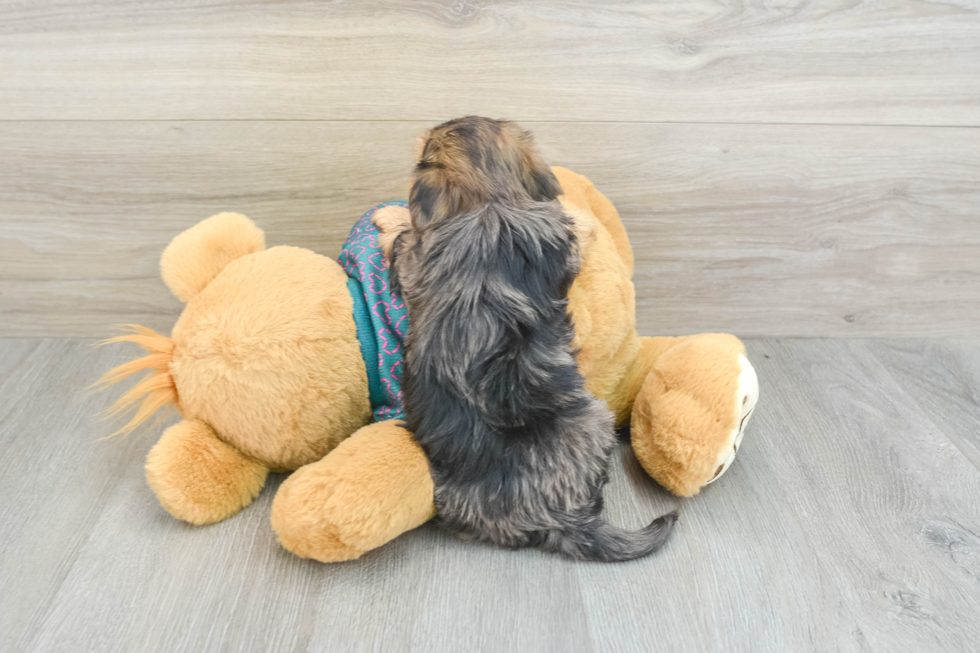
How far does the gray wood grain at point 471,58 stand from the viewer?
3.24 ft

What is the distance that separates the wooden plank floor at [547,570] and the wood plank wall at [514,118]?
0.32 meters

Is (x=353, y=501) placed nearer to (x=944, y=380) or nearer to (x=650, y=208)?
(x=650, y=208)

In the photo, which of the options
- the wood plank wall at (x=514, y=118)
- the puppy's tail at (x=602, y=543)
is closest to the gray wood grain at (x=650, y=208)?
the wood plank wall at (x=514, y=118)

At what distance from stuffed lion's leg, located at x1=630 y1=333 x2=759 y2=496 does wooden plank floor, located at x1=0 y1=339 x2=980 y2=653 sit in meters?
0.06

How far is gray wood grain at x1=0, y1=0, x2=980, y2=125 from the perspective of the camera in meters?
0.99

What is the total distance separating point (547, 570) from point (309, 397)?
1.12 ft

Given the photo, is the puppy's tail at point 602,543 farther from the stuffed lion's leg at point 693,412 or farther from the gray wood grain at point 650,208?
the gray wood grain at point 650,208

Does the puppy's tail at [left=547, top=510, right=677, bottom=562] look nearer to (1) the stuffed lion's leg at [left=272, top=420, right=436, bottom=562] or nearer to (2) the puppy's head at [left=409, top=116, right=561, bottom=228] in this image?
(1) the stuffed lion's leg at [left=272, top=420, right=436, bottom=562]

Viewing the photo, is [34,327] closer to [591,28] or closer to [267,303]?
[267,303]

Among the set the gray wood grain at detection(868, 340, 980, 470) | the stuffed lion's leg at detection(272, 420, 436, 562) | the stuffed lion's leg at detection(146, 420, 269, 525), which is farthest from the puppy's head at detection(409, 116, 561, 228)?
the gray wood grain at detection(868, 340, 980, 470)

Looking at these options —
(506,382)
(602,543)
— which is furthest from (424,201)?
(602,543)

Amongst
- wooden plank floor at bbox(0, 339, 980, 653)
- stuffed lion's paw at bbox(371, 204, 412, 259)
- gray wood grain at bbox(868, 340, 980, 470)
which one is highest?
stuffed lion's paw at bbox(371, 204, 412, 259)

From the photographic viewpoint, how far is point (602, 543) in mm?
762

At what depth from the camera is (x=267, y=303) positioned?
2.62 feet
